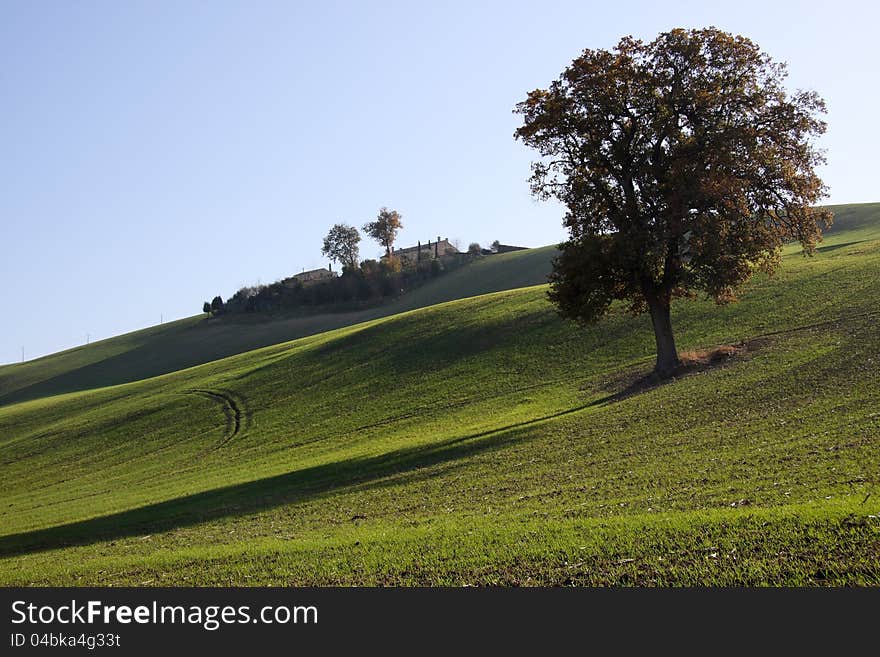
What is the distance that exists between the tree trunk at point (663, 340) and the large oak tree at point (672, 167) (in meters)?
0.10

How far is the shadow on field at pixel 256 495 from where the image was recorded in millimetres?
27234

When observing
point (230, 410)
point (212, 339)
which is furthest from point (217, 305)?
point (230, 410)

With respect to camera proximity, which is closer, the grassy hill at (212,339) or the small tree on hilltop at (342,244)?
the grassy hill at (212,339)

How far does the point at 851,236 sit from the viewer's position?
8819 cm

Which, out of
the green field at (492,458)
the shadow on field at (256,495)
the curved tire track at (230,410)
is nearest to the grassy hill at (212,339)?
the green field at (492,458)

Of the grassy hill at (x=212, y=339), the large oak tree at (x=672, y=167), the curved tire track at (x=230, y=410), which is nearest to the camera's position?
the large oak tree at (x=672, y=167)

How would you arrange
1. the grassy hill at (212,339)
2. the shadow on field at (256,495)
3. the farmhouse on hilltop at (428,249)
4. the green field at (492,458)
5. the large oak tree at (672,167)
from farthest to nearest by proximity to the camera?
the farmhouse on hilltop at (428,249)
the grassy hill at (212,339)
the large oak tree at (672,167)
the shadow on field at (256,495)
the green field at (492,458)

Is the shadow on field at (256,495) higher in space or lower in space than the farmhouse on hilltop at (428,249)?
lower

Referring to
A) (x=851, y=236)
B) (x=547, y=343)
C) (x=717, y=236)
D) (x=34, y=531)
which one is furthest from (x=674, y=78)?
(x=851, y=236)

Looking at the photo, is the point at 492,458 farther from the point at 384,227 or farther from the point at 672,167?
the point at 384,227

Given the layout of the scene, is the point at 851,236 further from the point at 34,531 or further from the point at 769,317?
the point at 34,531

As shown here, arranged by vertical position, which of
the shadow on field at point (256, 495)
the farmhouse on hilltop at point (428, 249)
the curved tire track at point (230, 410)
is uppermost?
the farmhouse on hilltop at point (428, 249)

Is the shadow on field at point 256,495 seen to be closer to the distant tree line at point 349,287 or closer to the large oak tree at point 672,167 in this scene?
the large oak tree at point 672,167

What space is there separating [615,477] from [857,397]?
10518 mm
